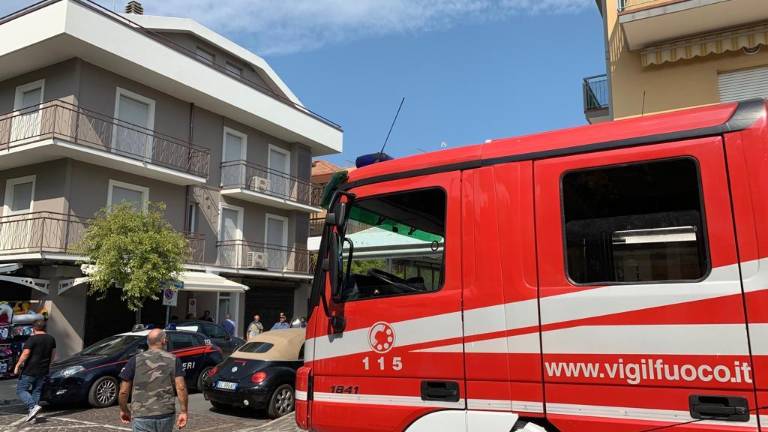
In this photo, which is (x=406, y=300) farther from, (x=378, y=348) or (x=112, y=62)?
(x=112, y=62)

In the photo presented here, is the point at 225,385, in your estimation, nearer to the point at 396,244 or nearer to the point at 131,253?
the point at 131,253

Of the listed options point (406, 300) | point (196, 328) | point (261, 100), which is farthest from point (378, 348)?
point (261, 100)

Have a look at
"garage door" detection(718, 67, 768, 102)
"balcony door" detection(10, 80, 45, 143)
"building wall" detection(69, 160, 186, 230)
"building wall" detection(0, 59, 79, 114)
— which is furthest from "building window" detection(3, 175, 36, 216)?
"garage door" detection(718, 67, 768, 102)

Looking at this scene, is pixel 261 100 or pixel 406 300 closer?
pixel 406 300

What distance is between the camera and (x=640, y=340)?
3131mm

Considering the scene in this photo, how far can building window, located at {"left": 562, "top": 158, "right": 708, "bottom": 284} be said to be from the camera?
323 centimetres

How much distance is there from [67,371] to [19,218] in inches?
395

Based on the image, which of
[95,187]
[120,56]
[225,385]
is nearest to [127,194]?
[95,187]

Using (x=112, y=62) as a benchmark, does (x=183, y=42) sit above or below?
above

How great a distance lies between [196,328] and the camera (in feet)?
50.8

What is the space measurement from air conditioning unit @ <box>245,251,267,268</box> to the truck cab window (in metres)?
19.9

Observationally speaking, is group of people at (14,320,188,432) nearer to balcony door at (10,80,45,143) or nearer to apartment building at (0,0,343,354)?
apartment building at (0,0,343,354)

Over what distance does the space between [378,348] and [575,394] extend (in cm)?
131

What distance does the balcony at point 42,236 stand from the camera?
1689cm
